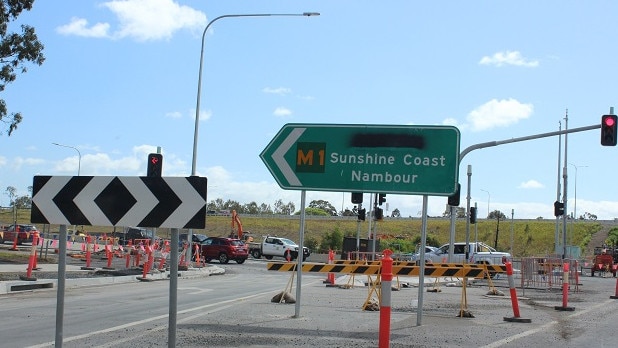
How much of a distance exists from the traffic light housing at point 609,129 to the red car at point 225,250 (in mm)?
26225

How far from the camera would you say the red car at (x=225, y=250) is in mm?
44844

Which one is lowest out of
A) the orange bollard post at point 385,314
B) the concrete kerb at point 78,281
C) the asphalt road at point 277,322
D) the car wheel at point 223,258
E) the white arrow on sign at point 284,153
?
the car wheel at point 223,258

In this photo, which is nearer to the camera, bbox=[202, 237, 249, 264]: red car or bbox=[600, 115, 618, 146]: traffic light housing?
bbox=[600, 115, 618, 146]: traffic light housing

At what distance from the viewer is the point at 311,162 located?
41.8 ft

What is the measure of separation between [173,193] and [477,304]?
13648 millimetres

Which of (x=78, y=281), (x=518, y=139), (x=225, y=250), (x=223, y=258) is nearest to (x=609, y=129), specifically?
(x=518, y=139)

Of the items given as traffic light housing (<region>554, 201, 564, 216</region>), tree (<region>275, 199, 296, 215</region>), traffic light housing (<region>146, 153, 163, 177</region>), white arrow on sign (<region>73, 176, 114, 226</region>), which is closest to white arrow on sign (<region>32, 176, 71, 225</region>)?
white arrow on sign (<region>73, 176, 114, 226</region>)

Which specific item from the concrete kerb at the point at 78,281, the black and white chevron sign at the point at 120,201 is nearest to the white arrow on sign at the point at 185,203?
the black and white chevron sign at the point at 120,201

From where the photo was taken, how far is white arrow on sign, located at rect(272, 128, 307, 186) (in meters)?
12.7

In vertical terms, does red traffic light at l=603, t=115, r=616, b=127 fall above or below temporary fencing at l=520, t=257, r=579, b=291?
above

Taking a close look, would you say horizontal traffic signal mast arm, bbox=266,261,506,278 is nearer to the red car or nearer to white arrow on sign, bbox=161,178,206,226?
white arrow on sign, bbox=161,178,206,226

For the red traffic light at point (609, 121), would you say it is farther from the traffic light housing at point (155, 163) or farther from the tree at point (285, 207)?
the tree at point (285, 207)

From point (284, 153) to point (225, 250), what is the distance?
32.8 m

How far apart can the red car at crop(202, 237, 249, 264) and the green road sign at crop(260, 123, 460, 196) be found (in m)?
32.6
